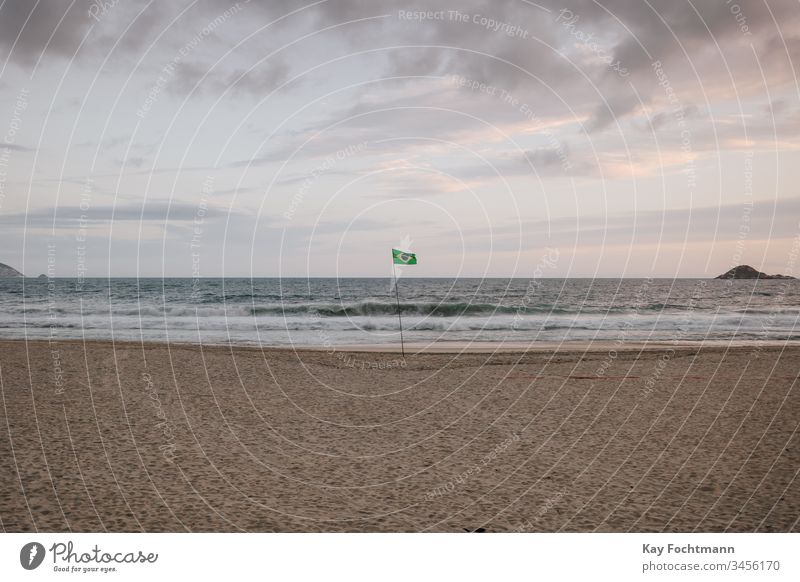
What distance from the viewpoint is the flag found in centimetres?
2241

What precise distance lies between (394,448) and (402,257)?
12.3 metres

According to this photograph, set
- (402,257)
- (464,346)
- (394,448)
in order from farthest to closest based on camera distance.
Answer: (464,346) < (402,257) < (394,448)

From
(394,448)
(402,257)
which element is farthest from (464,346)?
(394,448)

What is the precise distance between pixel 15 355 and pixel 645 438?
72.0ft

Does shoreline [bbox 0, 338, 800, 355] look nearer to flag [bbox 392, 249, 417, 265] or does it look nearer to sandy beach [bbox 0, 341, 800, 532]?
flag [bbox 392, 249, 417, 265]

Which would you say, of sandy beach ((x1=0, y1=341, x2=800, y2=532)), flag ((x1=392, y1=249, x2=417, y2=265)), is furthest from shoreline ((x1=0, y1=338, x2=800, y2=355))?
sandy beach ((x1=0, y1=341, x2=800, y2=532))

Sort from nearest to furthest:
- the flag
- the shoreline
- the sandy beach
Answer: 1. the sandy beach
2. the flag
3. the shoreline

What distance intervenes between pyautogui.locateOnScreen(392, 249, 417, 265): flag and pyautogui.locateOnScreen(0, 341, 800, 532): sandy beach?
3958 mm

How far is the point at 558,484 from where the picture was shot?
8.84m

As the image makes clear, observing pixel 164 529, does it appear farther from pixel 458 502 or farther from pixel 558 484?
pixel 558 484

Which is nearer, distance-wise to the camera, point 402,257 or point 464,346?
point 402,257

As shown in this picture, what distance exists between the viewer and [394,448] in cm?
1103

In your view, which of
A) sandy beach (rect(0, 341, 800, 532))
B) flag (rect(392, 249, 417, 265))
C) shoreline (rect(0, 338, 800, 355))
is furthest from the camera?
shoreline (rect(0, 338, 800, 355))

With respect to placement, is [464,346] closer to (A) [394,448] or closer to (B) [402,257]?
(B) [402,257]
